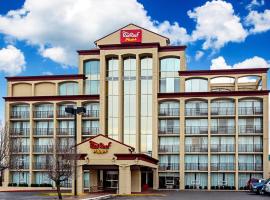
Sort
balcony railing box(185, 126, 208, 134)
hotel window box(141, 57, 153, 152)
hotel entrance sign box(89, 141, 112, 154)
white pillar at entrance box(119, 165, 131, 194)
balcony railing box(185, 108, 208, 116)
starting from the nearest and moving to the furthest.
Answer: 1. white pillar at entrance box(119, 165, 131, 194)
2. hotel entrance sign box(89, 141, 112, 154)
3. balcony railing box(185, 126, 208, 134)
4. balcony railing box(185, 108, 208, 116)
5. hotel window box(141, 57, 153, 152)

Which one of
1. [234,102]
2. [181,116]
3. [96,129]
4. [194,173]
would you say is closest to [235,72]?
[234,102]

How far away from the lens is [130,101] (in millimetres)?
71375

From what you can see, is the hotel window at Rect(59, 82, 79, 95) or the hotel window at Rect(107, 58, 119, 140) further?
the hotel window at Rect(59, 82, 79, 95)

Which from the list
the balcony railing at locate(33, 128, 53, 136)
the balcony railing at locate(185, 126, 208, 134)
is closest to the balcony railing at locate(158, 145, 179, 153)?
the balcony railing at locate(185, 126, 208, 134)

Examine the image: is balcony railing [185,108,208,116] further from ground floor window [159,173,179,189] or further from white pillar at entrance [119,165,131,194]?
white pillar at entrance [119,165,131,194]

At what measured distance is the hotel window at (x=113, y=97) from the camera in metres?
71.2

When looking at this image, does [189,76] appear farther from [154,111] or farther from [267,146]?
[267,146]

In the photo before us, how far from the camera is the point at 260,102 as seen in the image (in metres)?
68.2

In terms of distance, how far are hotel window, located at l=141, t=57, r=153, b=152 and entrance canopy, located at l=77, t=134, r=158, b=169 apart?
16656mm

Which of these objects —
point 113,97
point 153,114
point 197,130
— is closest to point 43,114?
point 113,97

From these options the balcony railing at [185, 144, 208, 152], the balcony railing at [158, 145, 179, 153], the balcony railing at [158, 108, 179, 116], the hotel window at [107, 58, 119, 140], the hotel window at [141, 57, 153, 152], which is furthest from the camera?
the hotel window at [107, 58, 119, 140]

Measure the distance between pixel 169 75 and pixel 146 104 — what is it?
17.5ft

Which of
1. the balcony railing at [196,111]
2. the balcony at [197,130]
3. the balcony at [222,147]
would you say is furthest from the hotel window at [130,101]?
the balcony at [222,147]

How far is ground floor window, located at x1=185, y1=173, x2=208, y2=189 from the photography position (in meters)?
68.6
